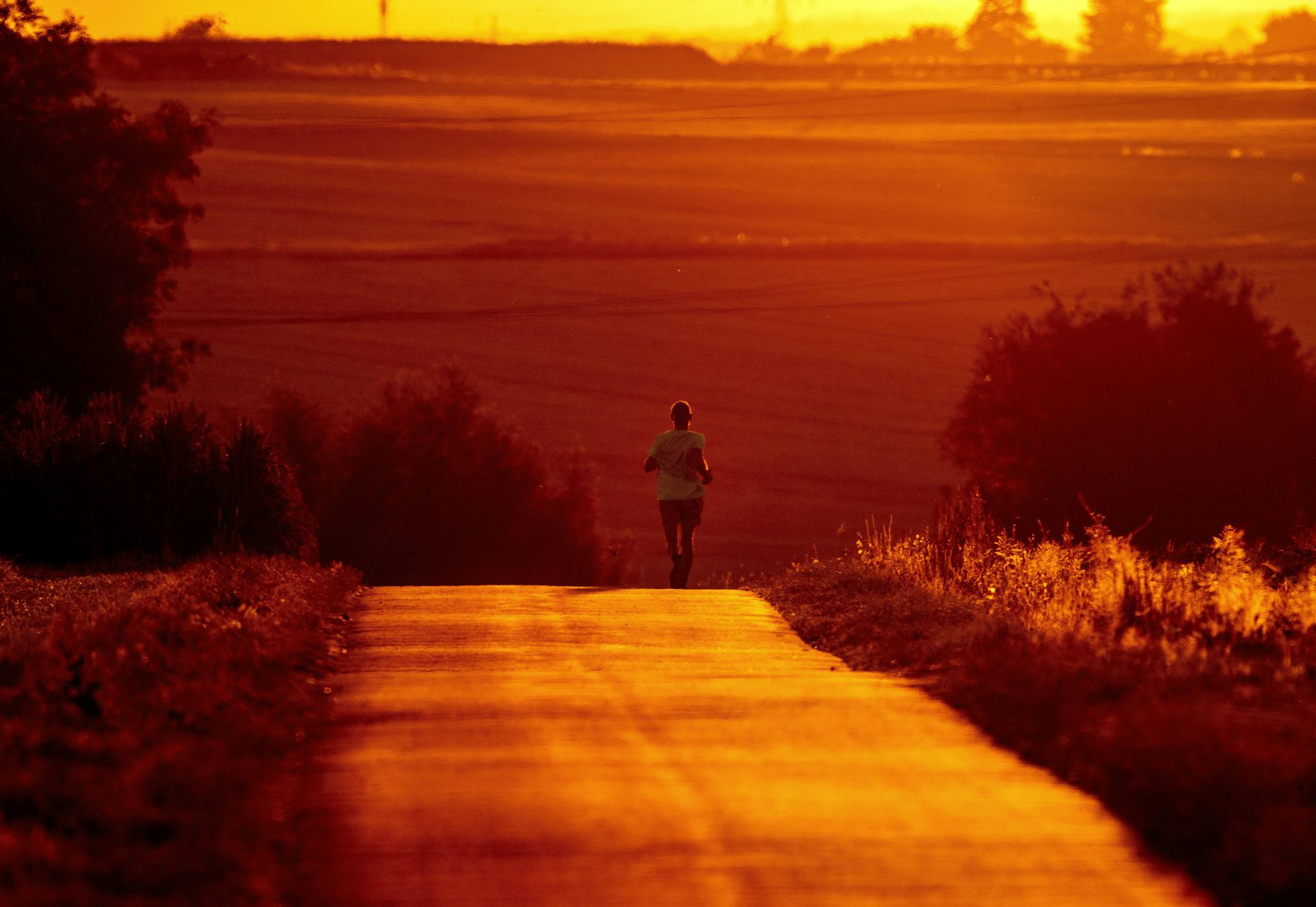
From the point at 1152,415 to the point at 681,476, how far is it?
37351 millimetres

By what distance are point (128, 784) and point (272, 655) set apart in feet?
10.2

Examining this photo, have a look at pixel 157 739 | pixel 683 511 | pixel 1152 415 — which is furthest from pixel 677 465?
pixel 1152 415

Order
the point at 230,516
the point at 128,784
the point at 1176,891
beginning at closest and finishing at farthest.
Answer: the point at 1176,891, the point at 128,784, the point at 230,516

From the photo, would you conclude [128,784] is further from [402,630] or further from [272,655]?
[402,630]

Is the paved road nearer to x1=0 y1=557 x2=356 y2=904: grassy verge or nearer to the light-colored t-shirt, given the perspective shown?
x1=0 y1=557 x2=356 y2=904: grassy verge

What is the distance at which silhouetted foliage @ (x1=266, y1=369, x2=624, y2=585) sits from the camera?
47.1 m

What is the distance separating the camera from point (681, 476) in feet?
57.5

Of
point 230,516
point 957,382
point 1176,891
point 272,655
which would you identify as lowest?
point 957,382

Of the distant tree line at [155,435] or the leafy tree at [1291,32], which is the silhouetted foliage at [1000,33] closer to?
the leafy tree at [1291,32]

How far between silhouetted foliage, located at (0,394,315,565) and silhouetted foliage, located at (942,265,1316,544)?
111 ft

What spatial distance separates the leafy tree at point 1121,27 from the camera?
4961 inches

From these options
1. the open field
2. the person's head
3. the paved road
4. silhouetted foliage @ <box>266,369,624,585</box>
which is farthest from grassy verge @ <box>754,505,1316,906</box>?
the open field

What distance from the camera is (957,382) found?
2482 inches

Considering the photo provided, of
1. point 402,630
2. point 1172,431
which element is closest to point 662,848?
point 402,630
